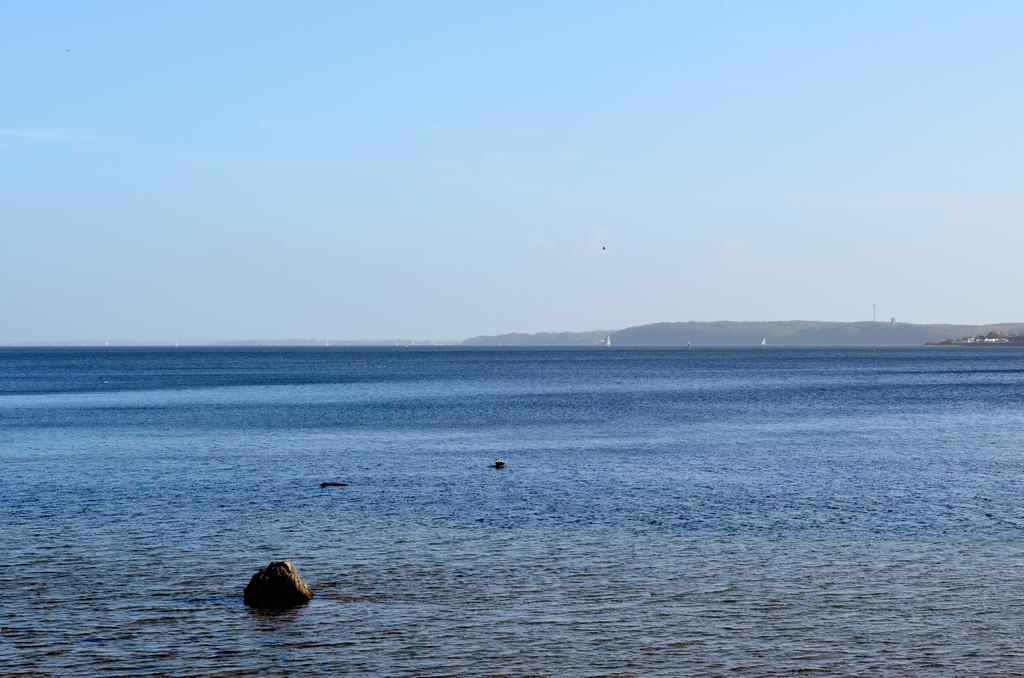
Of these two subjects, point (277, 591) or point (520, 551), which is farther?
point (520, 551)

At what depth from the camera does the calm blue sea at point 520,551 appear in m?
19.4

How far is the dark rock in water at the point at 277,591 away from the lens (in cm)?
2228

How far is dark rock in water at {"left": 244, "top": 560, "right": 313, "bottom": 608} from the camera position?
22.3 meters

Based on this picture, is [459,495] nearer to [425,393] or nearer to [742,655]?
[742,655]

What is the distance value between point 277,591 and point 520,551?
7091mm

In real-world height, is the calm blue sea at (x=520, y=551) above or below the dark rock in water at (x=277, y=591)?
below

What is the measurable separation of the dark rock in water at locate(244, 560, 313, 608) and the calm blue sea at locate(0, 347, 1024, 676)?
0.36 m

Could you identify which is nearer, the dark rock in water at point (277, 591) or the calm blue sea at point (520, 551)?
the calm blue sea at point (520, 551)

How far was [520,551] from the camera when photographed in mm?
27625

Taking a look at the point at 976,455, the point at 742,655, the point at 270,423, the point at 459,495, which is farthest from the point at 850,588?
the point at 270,423

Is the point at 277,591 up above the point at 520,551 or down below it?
above

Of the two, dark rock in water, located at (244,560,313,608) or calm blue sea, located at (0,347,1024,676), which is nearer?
calm blue sea, located at (0,347,1024,676)

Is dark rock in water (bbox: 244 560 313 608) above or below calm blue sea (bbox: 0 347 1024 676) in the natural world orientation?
above

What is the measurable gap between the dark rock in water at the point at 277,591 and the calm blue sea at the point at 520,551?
36 cm
